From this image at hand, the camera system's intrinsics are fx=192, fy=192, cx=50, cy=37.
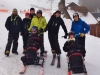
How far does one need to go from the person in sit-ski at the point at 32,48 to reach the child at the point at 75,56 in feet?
3.79

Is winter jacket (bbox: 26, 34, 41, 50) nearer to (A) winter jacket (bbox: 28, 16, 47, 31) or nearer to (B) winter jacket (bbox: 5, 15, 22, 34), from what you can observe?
(A) winter jacket (bbox: 28, 16, 47, 31)

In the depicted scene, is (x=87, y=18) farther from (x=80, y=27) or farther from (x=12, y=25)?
(x=80, y=27)

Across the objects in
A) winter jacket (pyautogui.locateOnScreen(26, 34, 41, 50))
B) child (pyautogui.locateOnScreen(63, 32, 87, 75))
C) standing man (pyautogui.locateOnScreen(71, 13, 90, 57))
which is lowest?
child (pyautogui.locateOnScreen(63, 32, 87, 75))

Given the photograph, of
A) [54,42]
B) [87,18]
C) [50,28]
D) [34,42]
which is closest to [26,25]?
[50,28]

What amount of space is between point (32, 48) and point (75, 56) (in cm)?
161

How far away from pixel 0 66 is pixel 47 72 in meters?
1.83

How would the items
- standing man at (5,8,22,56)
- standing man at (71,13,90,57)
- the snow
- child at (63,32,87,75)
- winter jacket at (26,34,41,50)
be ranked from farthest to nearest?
the snow < standing man at (5,8,22,56) < standing man at (71,13,90,57) < winter jacket at (26,34,41,50) < child at (63,32,87,75)

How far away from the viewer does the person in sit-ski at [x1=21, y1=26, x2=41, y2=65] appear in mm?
6841

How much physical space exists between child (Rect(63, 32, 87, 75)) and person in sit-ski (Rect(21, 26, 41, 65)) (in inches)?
45.5

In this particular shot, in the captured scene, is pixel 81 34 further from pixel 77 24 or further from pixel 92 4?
pixel 92 4

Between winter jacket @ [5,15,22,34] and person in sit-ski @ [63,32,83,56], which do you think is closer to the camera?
person in sit-ski @ [63,32,83,56]

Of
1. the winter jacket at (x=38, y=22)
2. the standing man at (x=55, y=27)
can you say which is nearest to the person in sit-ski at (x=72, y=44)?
the standing man at (x=55, y=27)

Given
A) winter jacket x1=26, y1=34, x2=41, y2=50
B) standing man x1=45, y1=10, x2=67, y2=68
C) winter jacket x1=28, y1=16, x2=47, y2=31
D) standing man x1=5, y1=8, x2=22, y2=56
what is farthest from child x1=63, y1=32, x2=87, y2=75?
standing man x1=5, y1=8, x2=22, y2=56

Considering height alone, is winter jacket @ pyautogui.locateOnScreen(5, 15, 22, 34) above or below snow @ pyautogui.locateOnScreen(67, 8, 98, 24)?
below
